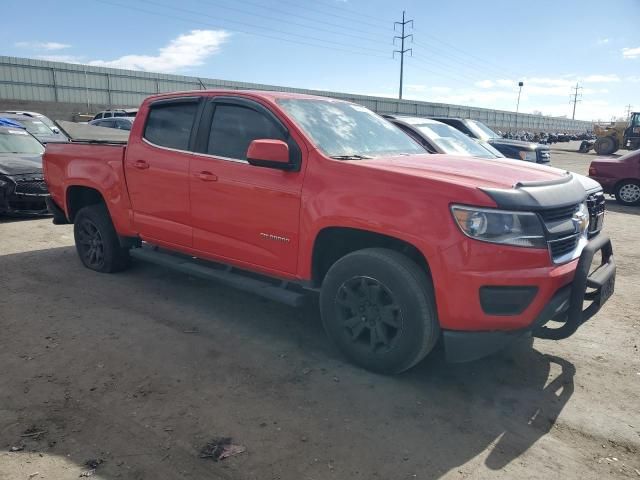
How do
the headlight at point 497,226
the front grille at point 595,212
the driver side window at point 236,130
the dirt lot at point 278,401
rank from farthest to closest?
1. the driver side window at point 236,130
2. the front grille at point 595,212
3. the headlight at point 497,226
4. the dirt lot at point 278,401

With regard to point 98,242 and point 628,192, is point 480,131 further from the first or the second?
point 98,242

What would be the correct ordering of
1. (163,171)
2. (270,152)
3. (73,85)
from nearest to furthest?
(270,152), (163,171), (73,85)

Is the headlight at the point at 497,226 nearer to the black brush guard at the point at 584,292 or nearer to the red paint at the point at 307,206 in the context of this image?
the red paint at the point at 307,206

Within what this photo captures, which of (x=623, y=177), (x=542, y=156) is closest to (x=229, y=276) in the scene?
(x=542, y=156)

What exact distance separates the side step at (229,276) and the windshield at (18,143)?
6.01m

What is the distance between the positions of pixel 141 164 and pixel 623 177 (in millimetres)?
11167

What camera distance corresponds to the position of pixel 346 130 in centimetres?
405

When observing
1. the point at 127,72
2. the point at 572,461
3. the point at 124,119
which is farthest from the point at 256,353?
the point at 127,72

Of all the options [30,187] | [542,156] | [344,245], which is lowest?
[30,187]

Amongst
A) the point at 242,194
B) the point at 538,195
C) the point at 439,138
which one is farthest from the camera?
the point at 439,138

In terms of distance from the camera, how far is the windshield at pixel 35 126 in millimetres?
13032

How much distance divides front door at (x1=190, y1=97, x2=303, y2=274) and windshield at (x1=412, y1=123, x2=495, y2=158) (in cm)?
448

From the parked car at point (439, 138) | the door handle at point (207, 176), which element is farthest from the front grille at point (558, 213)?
the parked car at point (439, 138)

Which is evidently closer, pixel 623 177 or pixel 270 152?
A: pixel 270 152
